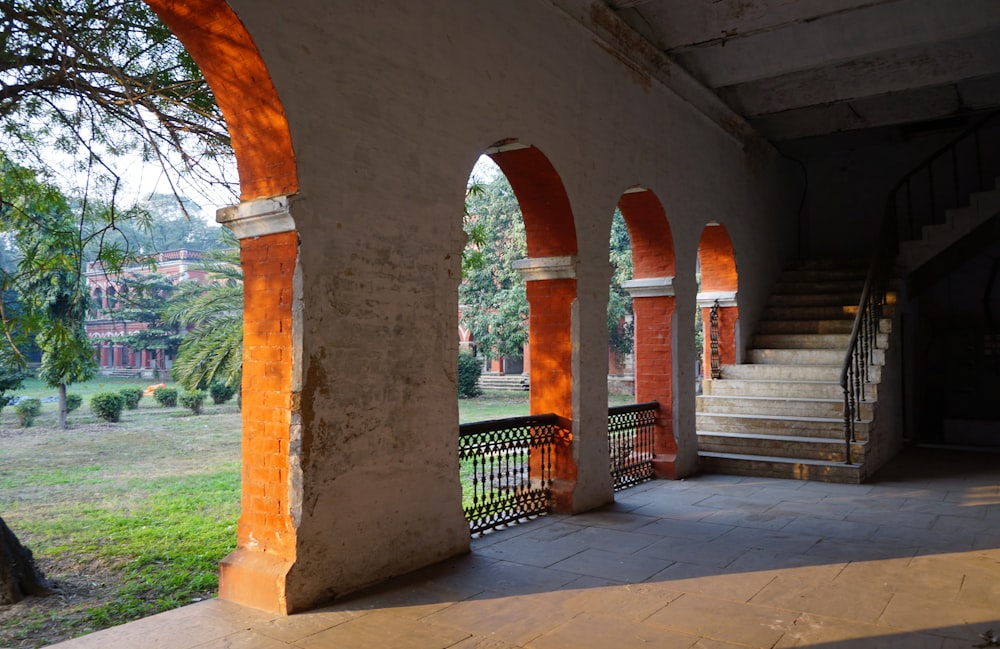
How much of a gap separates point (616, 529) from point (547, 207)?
2680mm

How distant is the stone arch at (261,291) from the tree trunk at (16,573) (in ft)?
Answer: 5.90

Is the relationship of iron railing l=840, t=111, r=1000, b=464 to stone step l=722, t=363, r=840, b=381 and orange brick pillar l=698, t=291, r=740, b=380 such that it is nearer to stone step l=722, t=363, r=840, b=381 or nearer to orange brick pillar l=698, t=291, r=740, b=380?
stone step l=722, t=363, r=840, b=381

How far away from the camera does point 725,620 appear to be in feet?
11.9

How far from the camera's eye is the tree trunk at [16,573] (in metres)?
4.58

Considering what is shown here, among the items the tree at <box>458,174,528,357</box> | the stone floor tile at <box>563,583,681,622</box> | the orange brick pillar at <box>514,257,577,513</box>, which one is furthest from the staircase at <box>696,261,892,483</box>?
the tree at <box>458,174,528,357</box>

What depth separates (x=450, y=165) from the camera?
15.7 ft

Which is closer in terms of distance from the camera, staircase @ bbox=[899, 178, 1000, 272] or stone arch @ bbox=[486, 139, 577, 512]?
stone arch @ bbox=[486, 139, 577, 512]

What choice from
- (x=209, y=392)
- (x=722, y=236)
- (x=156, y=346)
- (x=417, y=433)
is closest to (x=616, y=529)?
(x=417, y=433)

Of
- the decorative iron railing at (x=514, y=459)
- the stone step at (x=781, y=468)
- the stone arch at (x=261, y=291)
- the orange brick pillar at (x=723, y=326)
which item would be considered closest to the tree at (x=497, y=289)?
the orange brick pillar at (x=723, y=326)

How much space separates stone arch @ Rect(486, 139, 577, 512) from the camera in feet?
19.9

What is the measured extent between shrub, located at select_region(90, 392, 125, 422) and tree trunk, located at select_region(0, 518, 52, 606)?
38.5 ft

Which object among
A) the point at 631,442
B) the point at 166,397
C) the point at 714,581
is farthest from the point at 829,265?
the point at 166,397

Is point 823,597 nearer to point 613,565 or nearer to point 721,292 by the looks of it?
point 613,565

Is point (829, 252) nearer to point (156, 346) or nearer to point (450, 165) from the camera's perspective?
point (450, 165)
